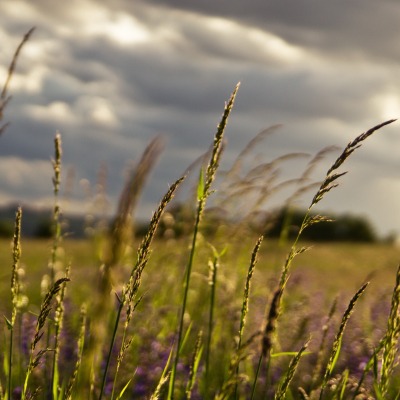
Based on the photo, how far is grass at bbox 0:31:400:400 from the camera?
70.2 inches

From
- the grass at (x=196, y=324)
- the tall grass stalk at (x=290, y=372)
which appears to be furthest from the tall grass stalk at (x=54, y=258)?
the tall grass stalk at (x=290, y=372)

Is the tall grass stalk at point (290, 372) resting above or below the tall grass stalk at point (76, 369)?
above

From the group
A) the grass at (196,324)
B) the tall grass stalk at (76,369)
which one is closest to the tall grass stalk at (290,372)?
the grass at (196,324)

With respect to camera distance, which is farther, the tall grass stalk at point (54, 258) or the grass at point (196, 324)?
the tall grass stalk at point (54, 258)

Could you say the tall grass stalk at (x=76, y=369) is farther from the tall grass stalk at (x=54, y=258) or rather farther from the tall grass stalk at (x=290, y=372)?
the tall grass stalk at (x=290, y=372)

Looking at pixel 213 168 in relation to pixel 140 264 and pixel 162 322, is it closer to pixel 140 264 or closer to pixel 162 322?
pixel 140 264

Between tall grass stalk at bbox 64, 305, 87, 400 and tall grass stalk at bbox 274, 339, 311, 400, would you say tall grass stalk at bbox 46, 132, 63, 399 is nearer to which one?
tall grass stalk at bbox 64, 305, 87, 400

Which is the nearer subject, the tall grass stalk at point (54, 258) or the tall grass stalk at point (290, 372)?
the tall grass stalk at point (290, 372)

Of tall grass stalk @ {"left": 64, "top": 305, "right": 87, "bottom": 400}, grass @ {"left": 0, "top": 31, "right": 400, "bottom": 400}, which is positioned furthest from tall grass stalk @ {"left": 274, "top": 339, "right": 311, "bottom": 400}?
tall grass stalk @ {"left": 64, "top": 305, "right": 87, "bottom": 400}

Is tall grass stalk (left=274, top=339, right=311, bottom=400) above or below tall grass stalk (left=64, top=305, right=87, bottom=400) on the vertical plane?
above

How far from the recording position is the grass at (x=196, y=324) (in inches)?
70.2

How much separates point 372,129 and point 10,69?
1.52m

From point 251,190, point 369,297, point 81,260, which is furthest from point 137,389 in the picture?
point 81,260

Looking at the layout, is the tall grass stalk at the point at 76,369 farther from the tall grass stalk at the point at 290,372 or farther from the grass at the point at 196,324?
the tall grass stalk at the point at 290,372
